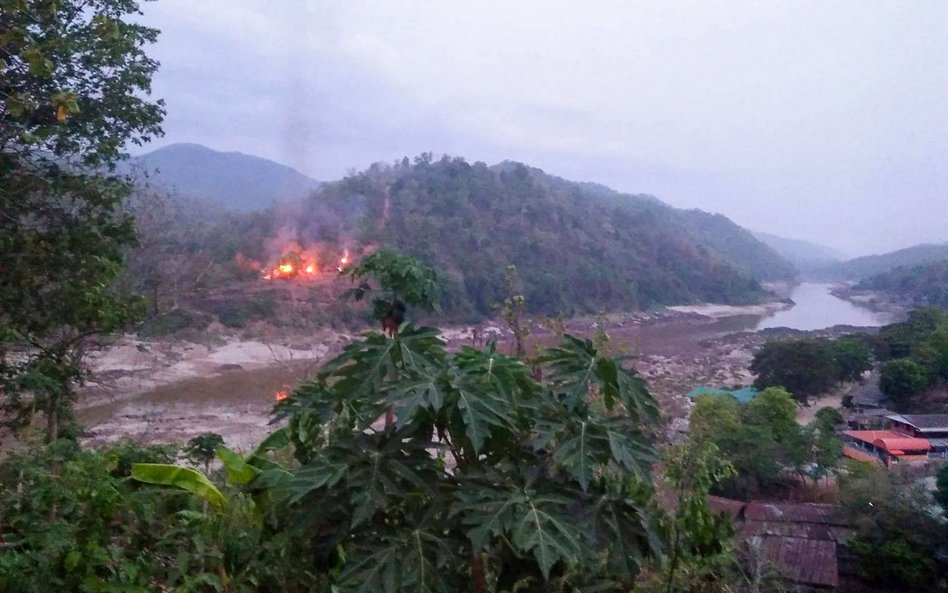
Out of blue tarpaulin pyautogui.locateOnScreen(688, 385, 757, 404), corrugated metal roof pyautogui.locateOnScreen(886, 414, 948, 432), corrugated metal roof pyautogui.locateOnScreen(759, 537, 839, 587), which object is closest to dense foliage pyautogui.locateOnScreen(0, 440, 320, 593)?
corrugated metal roof pyautogui.locateOnScreen(759, 537, 839, 587)

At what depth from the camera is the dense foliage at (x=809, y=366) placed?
14906 mm

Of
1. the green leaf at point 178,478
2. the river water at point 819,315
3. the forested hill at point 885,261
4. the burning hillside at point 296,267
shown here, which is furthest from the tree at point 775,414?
the forested hill at point 885,261

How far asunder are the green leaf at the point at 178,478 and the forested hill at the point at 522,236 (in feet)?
29.9

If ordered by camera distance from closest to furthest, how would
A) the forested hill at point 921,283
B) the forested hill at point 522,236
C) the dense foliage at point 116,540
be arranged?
the dense foliage at point 116,540 → the forested hill at point 522,236 → the forested hill at point 921,283

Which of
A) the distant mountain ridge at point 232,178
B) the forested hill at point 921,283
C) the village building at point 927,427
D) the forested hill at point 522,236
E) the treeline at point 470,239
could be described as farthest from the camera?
the distant mountain ridge at point 232,178

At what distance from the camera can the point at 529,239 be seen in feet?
72.7

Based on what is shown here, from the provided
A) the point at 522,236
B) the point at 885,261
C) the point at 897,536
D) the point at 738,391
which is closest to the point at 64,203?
the point at 897,536

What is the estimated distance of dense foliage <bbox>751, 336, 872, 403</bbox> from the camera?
48.9 feet

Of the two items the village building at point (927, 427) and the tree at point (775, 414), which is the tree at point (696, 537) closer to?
the tree at point (775, 414)

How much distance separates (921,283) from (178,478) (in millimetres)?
28996

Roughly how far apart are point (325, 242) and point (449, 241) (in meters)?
3.36

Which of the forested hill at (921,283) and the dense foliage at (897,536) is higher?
the forested hill at (921,283)

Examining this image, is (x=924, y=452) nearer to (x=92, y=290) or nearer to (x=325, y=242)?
(x=92, y=290)

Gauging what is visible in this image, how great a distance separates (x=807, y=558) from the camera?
6961mm
